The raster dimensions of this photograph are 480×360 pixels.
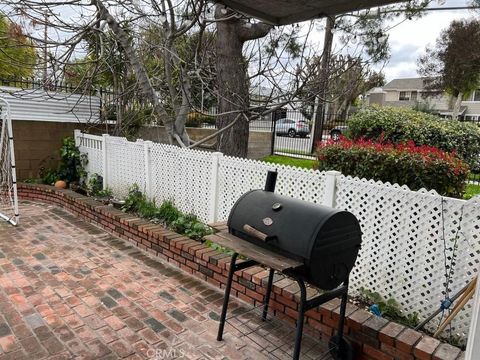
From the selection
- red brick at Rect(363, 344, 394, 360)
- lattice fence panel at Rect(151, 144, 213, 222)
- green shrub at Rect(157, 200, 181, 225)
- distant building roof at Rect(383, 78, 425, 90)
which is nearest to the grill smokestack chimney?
red brick at Rect(363, 344, 394, 360)

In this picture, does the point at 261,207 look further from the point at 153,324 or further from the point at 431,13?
the point at 431,13

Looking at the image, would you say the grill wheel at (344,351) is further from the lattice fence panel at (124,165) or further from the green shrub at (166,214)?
the lattice fence panel at (124,165)

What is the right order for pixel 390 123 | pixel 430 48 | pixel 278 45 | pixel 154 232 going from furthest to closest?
pixel 430 48 → pixel 390 123 → pixel 278 45 → pixel 154 232

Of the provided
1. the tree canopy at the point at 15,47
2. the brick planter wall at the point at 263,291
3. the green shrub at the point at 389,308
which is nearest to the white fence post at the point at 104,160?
the brick planter wall at the point at 263,291

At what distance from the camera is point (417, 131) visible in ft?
25.2

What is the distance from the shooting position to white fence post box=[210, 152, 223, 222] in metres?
4.32

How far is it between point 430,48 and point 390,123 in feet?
60.2

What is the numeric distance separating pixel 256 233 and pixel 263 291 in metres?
1.09

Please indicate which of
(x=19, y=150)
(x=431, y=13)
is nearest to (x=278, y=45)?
(x=431, y=13)

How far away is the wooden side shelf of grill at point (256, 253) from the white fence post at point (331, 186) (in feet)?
3.81

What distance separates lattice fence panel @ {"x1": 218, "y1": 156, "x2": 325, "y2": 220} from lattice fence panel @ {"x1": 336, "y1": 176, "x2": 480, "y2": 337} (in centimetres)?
30

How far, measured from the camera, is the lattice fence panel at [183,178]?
452 centimetres

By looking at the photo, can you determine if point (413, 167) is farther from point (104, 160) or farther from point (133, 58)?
point (104, 160)

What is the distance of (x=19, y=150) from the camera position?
6652mm
